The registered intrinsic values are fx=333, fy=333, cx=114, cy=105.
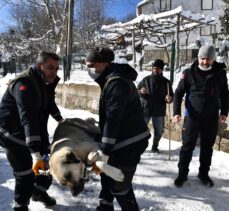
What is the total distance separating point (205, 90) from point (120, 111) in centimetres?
173

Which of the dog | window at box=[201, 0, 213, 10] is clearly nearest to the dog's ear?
the dog

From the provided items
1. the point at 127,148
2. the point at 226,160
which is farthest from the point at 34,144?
the point at 226,160

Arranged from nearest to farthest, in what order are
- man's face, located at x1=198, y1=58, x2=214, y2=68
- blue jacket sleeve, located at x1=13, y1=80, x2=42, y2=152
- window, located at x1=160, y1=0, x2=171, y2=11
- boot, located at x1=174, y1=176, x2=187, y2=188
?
blue jacket sleeve, located at x1=13, y1=80, x2=42, y2=152
man's face, located at x1=198, y1=58, x2=214, y2=68
boot, located at x1=174, y1=176, x2=187, y2=188
window, located at x1=160, y1=0, x2=171, y2=11

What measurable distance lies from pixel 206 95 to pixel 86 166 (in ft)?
6.64

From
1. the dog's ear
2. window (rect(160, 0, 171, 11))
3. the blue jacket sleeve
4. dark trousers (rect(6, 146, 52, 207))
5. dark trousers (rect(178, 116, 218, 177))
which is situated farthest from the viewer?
window (rect(160, 0, 171, 11))

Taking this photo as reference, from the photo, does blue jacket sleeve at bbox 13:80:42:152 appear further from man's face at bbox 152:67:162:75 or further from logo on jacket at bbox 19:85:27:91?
man's face at bbox 152:67:162:75

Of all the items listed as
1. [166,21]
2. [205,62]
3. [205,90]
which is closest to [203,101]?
[205,90]

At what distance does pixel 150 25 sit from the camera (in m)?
13.9

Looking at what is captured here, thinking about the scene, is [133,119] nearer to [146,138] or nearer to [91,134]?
[146,138]

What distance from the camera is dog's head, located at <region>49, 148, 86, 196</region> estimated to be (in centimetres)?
248

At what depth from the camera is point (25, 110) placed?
2.77m

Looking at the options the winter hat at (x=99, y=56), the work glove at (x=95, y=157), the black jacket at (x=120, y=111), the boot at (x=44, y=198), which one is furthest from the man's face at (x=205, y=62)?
the boot at (x=44, y=198)

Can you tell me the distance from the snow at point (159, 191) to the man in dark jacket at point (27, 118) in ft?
2.52

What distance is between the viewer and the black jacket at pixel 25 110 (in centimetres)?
276
